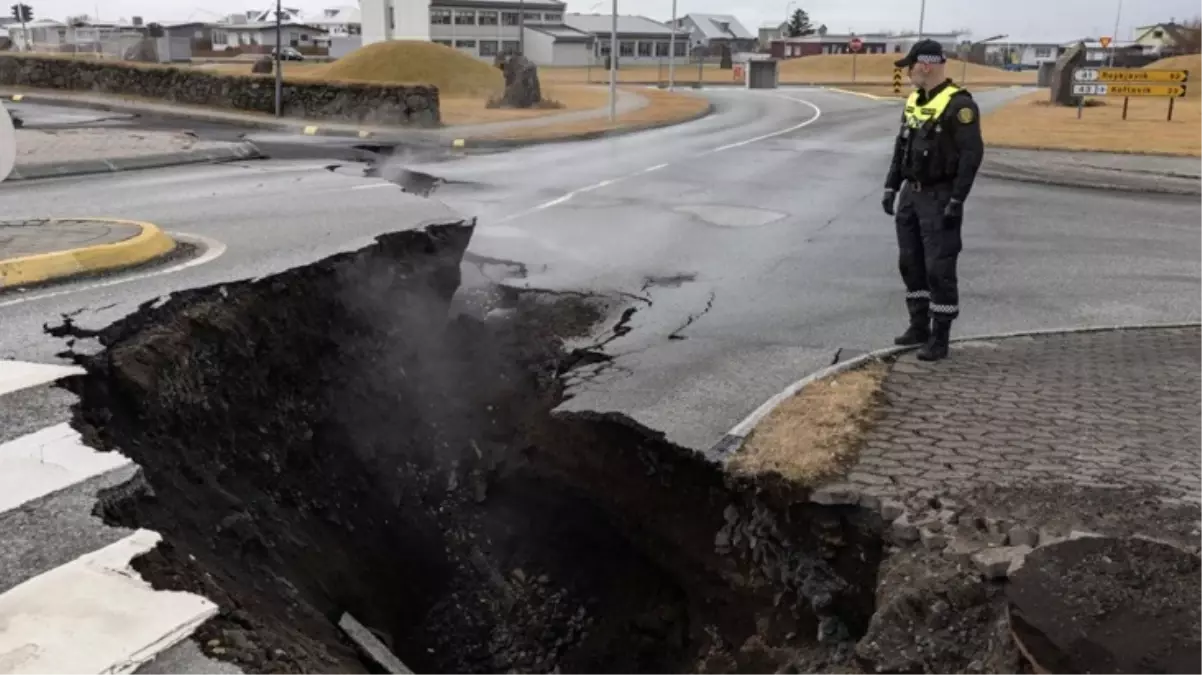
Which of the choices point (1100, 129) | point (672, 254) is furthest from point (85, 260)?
point (1100, 129)

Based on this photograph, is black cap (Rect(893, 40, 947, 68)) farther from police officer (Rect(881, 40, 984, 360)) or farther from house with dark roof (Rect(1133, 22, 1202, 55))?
house with dark roof (Rect(1133, 22, 1202, 55))

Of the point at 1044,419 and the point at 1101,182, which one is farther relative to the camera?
the point at 1101,182

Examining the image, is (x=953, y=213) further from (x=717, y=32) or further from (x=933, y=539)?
(x=717, y=32)

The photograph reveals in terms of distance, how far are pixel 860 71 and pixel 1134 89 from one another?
141ft

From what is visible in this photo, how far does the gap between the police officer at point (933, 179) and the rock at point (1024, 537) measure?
2481mm

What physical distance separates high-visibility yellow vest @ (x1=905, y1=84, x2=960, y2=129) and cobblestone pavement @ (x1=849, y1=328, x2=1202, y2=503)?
4.95 feet

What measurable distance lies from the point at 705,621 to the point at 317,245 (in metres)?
4.73

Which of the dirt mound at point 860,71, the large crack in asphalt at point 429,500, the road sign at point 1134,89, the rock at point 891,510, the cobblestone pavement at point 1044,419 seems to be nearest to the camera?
the rock at point 891,510

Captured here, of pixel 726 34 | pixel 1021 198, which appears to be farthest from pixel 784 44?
pixel 1021 198

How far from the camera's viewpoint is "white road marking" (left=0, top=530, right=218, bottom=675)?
9.41 ft

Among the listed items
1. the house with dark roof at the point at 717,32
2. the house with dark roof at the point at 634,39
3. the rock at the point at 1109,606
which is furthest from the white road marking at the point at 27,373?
the house with dark roof at the point at 717,32

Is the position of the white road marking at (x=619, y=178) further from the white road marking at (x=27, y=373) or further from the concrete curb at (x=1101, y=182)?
the white road marking at (x=27, y=373)

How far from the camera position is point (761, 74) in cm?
5091

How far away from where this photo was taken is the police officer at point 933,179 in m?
5.80
